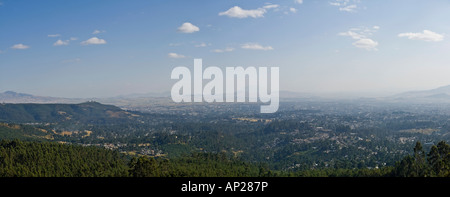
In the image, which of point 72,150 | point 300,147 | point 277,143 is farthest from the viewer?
point 277,143
